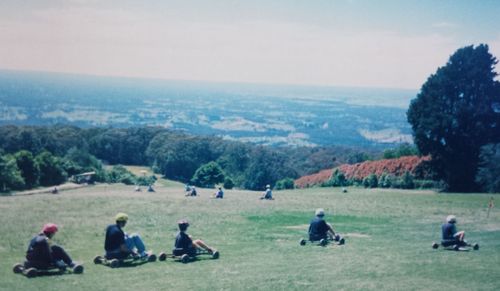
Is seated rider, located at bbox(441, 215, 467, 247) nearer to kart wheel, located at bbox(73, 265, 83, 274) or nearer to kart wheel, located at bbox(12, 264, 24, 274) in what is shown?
kart wheel, located at bbox(73, 265, 83, 274)

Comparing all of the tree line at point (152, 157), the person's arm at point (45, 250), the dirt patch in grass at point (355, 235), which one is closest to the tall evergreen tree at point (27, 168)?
the tree line at point (152, 157)

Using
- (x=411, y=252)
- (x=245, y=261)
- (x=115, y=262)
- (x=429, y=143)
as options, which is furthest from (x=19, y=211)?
(x=429, y=143)

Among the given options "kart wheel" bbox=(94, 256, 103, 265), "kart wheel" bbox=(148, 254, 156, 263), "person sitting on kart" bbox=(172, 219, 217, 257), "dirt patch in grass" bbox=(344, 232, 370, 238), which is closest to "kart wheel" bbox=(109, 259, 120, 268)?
"kart wheel" bbox=(94, 256, 103, 265)

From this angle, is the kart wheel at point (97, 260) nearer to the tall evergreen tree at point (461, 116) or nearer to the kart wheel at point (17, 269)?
the kart wheel at point (17, 269)

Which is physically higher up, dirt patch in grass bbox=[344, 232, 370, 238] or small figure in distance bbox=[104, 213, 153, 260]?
small figure in distance bbox=[104, 213, 153, 260]

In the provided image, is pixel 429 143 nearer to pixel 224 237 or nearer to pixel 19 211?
pixel 224 237

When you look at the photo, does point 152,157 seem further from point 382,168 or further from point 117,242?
point 117,242
